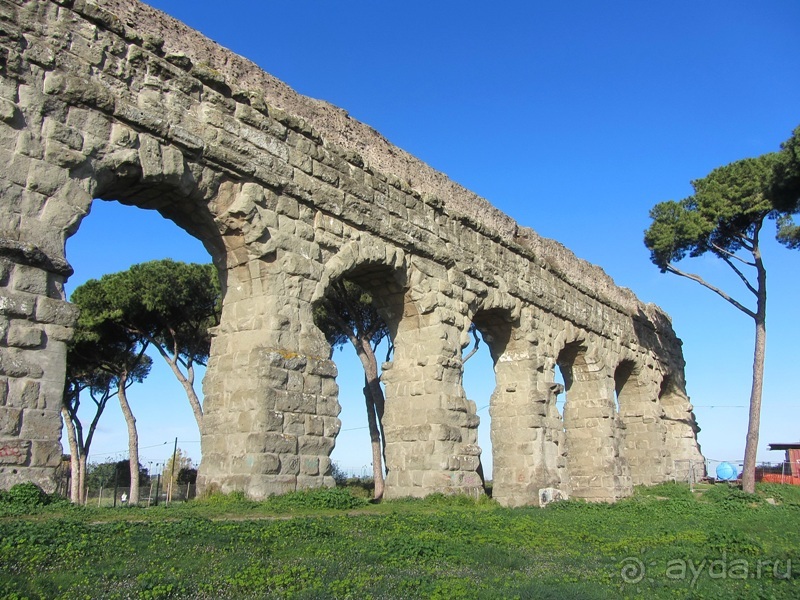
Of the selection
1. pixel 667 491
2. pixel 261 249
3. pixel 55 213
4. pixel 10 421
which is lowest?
pixel 667 491

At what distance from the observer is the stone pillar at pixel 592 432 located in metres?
14.9

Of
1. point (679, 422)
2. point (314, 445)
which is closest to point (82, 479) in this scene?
point (314, 445)

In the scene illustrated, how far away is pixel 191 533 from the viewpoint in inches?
202

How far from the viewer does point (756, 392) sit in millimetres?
17266

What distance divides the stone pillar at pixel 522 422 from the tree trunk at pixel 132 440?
11.8 m

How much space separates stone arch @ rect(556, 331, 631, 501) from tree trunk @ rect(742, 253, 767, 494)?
3.48 m

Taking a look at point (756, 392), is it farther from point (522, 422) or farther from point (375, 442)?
point (375, 442)

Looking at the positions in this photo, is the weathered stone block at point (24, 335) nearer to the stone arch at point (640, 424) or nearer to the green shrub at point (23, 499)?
the green shrub at point (23, 499)

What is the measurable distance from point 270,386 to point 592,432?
985 centimetres

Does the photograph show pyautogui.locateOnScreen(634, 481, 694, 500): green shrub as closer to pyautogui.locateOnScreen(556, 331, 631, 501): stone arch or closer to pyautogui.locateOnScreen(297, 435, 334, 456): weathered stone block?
pyautogui.locateOnScreen(556, 331, 631, 501): stone arch

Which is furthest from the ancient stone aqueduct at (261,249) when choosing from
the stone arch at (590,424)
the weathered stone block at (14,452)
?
the stone arch at (590,424)

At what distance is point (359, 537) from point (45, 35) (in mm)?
5466

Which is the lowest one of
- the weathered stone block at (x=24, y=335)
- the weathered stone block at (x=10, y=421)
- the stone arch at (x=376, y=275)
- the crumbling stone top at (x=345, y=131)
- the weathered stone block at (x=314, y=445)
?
the weathered stone block at (x=314, y=445)

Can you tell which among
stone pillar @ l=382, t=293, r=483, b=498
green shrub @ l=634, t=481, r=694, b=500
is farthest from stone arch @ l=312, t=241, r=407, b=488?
green shrub @ l=634, t=481, r=694, b=500
